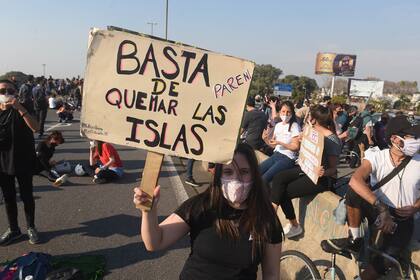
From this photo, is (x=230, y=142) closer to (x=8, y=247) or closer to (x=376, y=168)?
(x=376, y=168)

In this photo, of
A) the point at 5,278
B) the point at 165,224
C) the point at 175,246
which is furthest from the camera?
the point at 175,246

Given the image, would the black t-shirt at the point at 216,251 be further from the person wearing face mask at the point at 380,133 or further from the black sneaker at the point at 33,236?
the person wearing face mask at the point at 380,133

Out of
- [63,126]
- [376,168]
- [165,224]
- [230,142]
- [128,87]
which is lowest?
[63,126]

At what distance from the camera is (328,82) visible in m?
103

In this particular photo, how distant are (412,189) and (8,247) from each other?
14.4 feet

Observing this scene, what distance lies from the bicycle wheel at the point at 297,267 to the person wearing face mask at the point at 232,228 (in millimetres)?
1192

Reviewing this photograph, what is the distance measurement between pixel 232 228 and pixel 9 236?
12.0 feet

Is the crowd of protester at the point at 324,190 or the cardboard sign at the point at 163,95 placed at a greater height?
the cardboard sign at the point at 163,95

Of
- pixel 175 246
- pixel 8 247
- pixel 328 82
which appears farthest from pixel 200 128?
pixel 328 82

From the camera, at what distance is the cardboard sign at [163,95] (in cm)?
218

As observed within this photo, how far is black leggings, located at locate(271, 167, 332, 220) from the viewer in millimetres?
4250

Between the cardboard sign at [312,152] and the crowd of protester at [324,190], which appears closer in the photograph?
the crowd of protester at [324,190]

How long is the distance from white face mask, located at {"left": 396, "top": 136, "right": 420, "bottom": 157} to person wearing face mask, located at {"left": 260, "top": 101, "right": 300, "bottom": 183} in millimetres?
2375

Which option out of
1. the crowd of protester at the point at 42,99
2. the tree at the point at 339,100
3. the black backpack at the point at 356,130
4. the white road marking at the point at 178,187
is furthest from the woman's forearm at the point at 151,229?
the tree at the point at 339,100
